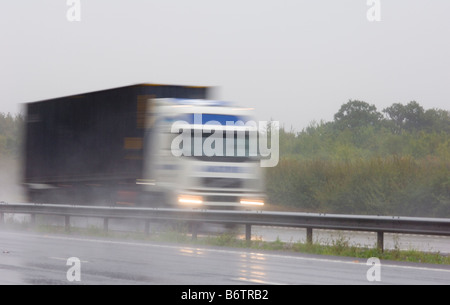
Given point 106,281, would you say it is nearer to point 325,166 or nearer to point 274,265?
point 274,265

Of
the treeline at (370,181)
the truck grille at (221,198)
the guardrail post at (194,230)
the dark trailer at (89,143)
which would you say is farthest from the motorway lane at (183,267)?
the treeline at (370,181)

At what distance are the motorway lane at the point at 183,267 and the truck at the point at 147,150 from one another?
4564 mm

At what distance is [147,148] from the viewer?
84.4ft

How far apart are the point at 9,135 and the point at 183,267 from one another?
292 feet

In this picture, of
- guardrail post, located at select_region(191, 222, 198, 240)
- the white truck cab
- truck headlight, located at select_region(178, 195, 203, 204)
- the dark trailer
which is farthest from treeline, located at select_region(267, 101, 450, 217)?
guardrail post, located at select_region(191, 222, 198, 240)

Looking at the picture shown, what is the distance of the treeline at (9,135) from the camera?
85938mm

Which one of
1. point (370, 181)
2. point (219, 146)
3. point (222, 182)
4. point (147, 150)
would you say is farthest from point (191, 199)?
point (370, 181)

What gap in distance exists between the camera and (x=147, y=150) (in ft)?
84.4

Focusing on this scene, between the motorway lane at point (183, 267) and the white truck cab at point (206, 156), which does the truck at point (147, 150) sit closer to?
the white truck cab at point (206, 156)

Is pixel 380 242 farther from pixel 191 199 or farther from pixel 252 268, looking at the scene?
pixel 191 199

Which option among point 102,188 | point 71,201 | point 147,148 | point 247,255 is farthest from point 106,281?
point 71,201

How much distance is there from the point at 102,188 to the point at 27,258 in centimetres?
1291

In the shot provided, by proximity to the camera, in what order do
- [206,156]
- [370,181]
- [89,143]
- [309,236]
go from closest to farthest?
1. [309,236]
2. [206,156]
3. [89,143]
4. [370,181]
